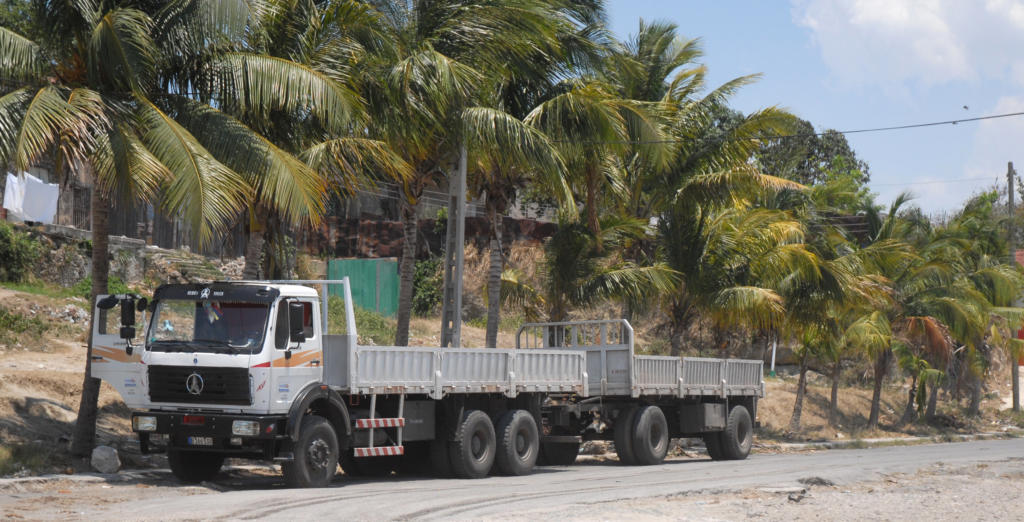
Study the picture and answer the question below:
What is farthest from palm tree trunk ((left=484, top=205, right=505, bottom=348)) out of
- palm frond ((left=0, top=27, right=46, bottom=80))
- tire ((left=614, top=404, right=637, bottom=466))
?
palm frond ((left=0, top=27, right=46, bottom=80))

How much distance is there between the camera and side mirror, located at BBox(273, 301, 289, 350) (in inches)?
533

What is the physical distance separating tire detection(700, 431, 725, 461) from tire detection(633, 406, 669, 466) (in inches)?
69.4

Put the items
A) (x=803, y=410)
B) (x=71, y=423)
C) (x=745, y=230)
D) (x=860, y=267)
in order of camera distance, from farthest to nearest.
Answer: (x=803, y=410) < (x=860, y=267) < (x=745, y=230) < (x=71, y=423)

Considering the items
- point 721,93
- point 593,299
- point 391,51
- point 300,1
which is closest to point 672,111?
point 721,93

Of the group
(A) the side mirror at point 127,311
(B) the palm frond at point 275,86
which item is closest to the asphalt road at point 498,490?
(A) the side mirror at point 127,311

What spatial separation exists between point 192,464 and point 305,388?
82.4 inches

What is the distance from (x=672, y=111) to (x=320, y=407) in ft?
42.7

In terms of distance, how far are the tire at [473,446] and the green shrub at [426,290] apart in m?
18.1

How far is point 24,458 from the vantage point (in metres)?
14.2

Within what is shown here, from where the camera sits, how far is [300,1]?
1747cm

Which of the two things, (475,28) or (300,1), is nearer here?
(300,1)

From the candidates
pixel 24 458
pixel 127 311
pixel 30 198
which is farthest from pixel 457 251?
pixel 30 198

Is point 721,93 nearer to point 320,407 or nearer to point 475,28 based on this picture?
point 475,28

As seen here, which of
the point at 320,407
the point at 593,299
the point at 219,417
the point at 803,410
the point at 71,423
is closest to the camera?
the point at 219,417
